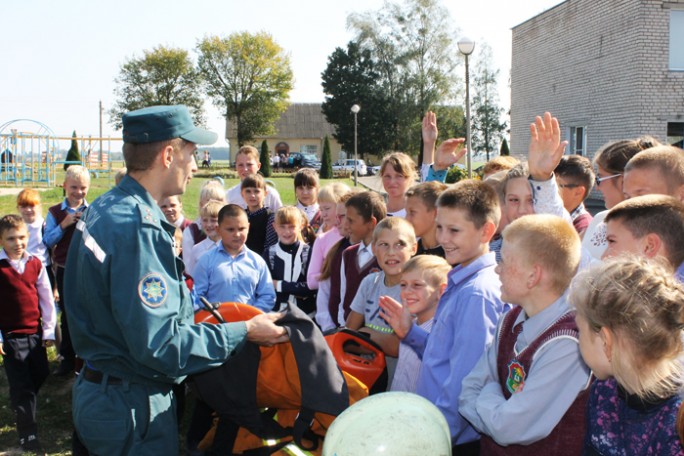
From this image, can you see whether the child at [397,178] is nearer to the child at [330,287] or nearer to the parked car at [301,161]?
the child at [330,287]

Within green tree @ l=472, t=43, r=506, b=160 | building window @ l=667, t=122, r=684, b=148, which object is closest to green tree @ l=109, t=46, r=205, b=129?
green tree @ l=472, t=43, r=506, b=160

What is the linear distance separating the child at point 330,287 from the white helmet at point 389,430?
2.42 metres

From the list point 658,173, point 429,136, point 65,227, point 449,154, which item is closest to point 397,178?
point 449,154

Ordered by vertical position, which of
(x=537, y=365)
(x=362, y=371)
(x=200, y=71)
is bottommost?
(x=362, y=371)

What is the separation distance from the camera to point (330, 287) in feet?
17.1

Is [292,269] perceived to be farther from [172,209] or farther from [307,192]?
[307,192]

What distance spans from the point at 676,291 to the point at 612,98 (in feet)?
81.0

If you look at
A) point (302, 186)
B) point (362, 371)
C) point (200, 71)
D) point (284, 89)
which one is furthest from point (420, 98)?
point (362, 371)

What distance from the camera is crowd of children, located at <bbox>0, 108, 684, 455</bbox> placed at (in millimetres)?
2139

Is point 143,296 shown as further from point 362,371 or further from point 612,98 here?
point 612,98

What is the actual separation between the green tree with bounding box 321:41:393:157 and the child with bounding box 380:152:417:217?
5352 cm

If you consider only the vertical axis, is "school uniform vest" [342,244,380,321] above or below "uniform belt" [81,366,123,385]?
above

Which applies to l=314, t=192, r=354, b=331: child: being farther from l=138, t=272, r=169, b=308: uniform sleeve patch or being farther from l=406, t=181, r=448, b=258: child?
l=138, t=272, r=169, b=308: uniform sleeve patch

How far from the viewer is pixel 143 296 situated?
2406 mm
